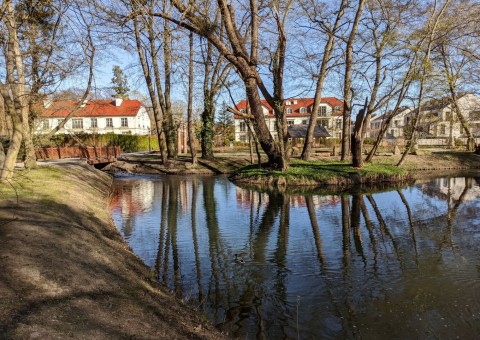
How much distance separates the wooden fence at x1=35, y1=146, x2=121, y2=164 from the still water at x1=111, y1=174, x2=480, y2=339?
1203 centimetres

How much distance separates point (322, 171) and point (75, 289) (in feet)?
59.1

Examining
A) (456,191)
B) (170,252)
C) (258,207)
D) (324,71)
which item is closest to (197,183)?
(258,207)

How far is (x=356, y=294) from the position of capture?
6.00 metres

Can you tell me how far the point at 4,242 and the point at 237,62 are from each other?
14.0 metres

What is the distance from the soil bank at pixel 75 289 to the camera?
12.7 ft

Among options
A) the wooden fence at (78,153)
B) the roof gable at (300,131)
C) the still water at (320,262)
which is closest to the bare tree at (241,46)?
the still water at (320,262)

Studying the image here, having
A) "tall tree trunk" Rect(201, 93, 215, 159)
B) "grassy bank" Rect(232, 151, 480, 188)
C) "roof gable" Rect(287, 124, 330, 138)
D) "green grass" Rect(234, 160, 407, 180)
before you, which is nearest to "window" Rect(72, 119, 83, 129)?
"roof gable" Rect(287, 124, 330, 138)

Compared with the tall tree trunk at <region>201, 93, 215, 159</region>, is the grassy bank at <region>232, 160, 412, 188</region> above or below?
below

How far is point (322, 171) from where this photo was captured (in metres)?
21.7

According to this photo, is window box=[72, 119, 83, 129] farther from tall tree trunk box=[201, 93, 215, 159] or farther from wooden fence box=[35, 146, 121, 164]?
tall tree trunk box=[201, 93, 215, 159]

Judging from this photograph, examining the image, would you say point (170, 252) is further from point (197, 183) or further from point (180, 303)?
point (197, 183)

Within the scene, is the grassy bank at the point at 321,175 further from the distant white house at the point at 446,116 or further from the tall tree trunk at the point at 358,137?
the distant white house at the point at 446,116

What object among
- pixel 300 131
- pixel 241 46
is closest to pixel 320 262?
pixel 241 46

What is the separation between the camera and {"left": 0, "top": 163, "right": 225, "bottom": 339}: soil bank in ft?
12.7
